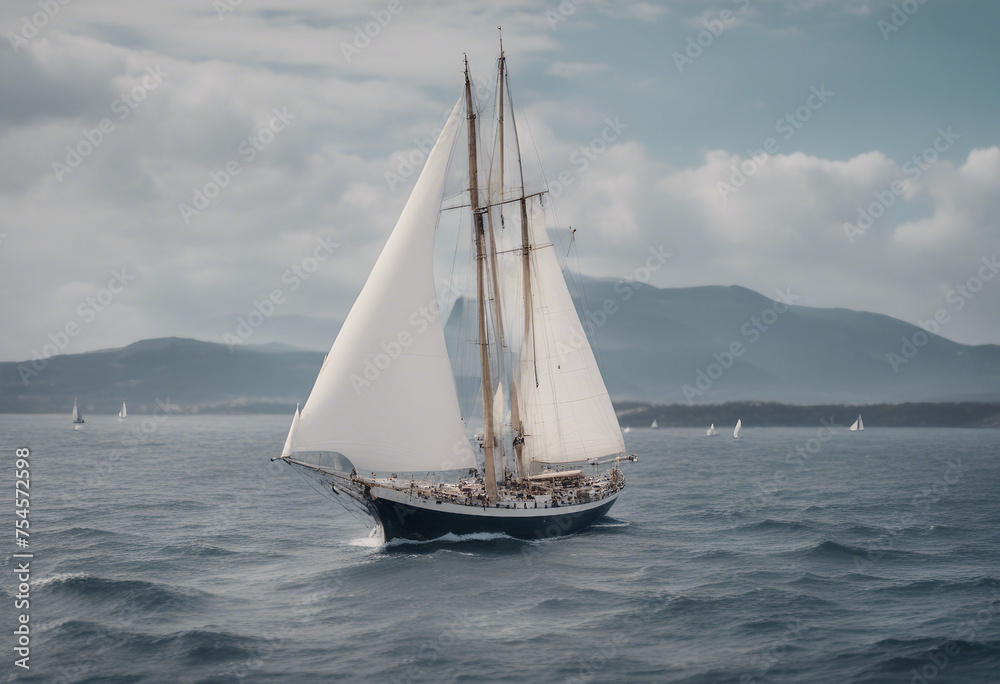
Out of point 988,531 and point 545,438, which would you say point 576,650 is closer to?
point 545,438

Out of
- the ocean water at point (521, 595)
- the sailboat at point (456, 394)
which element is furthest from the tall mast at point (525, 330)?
the ocean water at point (521, 595)

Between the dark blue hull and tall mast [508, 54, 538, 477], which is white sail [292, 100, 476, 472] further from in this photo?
tall mast [508, 54, 538, 477]

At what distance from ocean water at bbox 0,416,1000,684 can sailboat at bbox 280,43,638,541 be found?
2.89 metres

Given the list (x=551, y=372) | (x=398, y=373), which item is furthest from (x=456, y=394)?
(x=551, y=372)

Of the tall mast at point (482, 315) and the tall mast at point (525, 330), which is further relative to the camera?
the tall mast at point (525, 330)

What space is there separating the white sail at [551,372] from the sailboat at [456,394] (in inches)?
3.0

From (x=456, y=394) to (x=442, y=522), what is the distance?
7699 mm

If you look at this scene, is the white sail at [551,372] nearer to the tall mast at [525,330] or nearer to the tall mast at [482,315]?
the tall mast at [525,330]

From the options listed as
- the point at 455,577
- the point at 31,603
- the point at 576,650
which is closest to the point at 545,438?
the point at 455,577

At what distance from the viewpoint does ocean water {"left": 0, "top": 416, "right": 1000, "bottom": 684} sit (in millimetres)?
32094

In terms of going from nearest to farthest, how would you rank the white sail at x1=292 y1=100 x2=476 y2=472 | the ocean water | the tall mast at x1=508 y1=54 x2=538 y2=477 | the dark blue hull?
the ocean water
the white sail at x1=292 y1=100 x2=476 y2=472
the dark blue hull
the tall mast at x1=508 y1=54 x2=538 y2=477

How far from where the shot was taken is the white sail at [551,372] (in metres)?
57.2

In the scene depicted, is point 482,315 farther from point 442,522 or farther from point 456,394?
point 442,522

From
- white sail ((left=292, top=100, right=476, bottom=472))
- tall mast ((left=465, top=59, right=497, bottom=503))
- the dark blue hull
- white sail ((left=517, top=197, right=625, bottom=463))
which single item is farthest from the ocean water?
white sail ((left=517, top=197, right=625, bottom=463))
